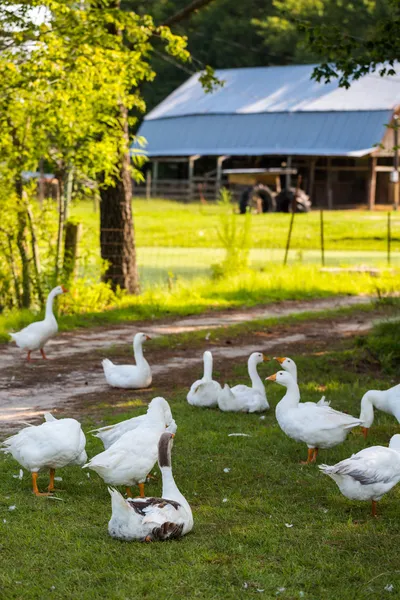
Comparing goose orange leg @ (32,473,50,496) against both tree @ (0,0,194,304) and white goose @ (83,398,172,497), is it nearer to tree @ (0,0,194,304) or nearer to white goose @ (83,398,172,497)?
white goose @ (83,398,172,497)

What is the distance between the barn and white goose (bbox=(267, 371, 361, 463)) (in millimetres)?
35687

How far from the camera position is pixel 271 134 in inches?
1838

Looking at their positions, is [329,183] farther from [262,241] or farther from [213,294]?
[213,294]

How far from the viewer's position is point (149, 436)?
6.46m

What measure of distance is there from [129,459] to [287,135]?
136 feet

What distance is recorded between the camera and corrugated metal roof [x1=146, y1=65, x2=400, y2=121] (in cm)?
4656

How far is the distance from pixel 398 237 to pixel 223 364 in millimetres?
19517

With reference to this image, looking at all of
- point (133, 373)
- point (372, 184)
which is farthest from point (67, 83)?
point (372, 184)

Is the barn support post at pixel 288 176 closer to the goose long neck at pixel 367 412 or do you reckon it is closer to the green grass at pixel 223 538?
the goose long neck at pixel 367 412

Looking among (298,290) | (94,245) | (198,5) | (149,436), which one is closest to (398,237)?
(298,290)

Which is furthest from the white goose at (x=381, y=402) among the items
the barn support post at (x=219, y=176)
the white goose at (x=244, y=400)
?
the barn support post at (x=219, y=176)

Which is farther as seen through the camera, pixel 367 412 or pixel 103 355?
pixel 103 355

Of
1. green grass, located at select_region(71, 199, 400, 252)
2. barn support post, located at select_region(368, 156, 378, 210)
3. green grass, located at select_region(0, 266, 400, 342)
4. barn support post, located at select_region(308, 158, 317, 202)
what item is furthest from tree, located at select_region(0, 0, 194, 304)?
barn support post, located at select_region(308, 158, 317, 202)

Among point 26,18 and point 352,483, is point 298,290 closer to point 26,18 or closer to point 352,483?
point 26,18
